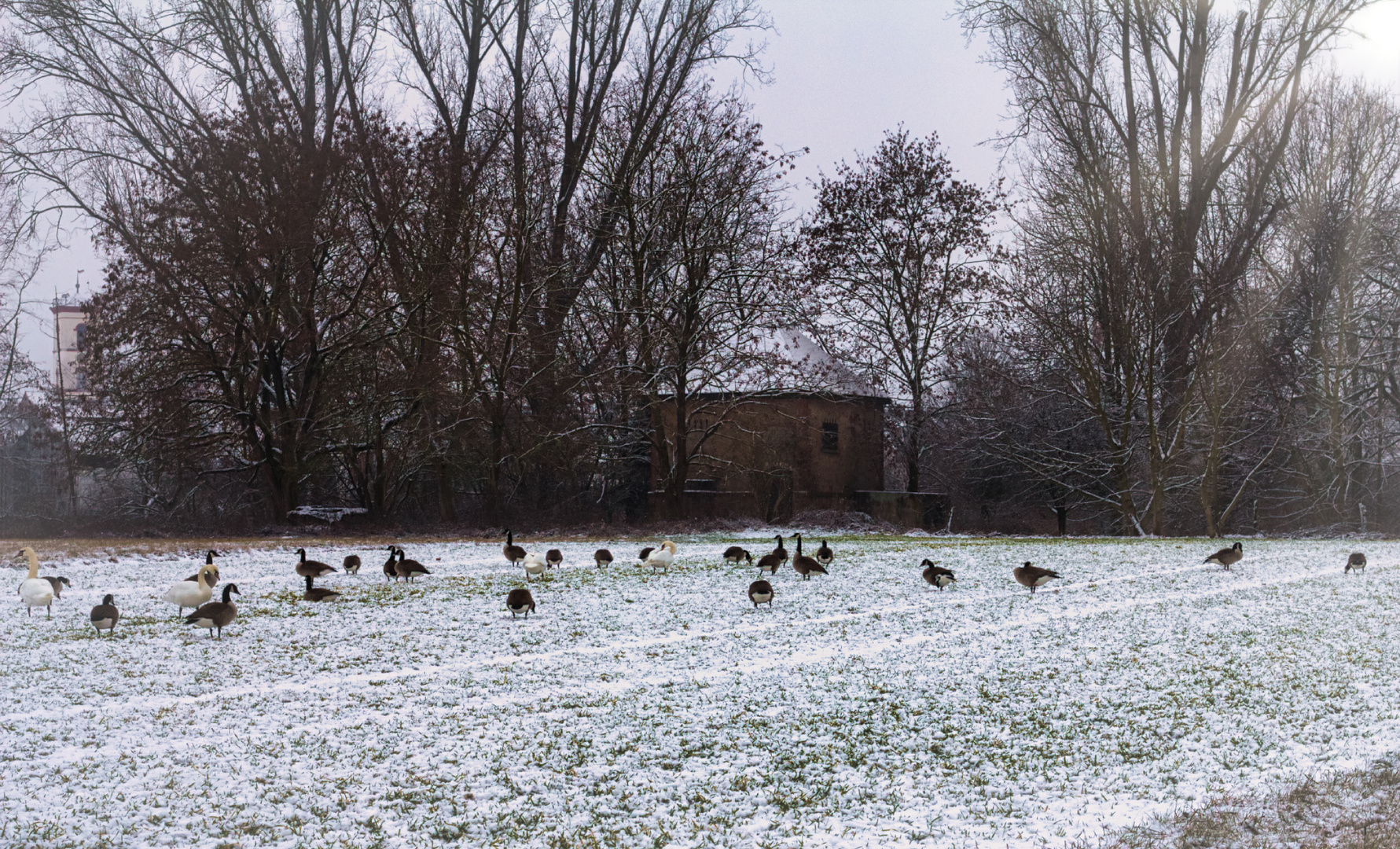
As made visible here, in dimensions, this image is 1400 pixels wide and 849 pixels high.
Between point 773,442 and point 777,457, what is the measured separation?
1.80ft

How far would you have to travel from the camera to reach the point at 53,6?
2556 cm

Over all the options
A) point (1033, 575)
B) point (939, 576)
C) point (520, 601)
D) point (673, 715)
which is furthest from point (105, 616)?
point (1033, 575)

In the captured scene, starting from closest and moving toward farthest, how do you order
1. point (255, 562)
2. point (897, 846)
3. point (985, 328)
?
point (897, 846)
point (255, 562)
point (985, 328)

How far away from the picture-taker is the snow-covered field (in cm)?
546

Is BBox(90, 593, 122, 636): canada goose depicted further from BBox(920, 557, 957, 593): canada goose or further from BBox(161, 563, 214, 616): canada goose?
BBox(920, 557, 957, 593): canada goose

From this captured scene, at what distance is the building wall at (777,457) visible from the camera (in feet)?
94.7

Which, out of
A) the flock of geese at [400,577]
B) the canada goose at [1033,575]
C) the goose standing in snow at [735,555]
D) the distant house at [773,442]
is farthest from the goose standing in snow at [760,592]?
the distant house at [773,442]

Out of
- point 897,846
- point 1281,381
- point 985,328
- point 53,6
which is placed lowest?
point 897,846

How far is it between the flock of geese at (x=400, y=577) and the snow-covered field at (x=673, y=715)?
0.24 metres

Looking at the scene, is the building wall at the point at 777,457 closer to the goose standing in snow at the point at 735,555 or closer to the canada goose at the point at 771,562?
the goose standing in snow at the point at 735,555

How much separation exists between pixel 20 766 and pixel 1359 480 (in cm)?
3145

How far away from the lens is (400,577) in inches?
547

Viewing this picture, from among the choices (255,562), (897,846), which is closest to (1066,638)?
(897,846)

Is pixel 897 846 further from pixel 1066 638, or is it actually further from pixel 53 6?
pixel 53 6
